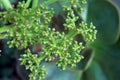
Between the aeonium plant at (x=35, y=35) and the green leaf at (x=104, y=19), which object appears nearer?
the aeonium plant at (x=35, y=35)

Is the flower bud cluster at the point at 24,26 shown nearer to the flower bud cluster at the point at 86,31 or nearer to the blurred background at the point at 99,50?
the flower bud cluster at the point at 86,31

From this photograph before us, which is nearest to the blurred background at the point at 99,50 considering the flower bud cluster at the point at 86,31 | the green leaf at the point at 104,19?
the green leaf at the point at 104,19

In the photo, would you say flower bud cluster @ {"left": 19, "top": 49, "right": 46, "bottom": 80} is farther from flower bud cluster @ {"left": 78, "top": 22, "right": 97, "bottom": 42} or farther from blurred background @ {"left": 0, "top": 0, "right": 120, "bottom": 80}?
blurred background @ {"left": 0, "top": 0, "right": 120, "bottom": 80}

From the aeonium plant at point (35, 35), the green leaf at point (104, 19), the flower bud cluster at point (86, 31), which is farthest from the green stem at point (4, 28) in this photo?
the green leaf at point (104, 19)

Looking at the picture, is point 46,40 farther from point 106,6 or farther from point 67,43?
point 106,6

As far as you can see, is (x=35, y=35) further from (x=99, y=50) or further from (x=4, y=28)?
(x=99, y=50)

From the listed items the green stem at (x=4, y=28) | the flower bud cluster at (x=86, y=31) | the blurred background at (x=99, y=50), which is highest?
the green stem at (x=4, y=28)

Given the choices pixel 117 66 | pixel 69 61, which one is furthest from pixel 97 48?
pixel 69 61

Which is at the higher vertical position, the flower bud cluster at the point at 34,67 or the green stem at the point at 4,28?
the green stem at the point at 4,28

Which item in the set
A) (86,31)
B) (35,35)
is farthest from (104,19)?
(35,35)
